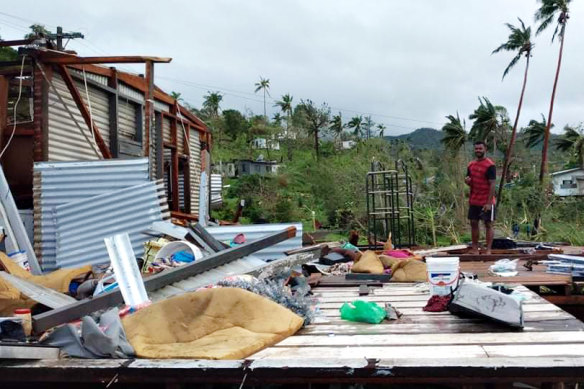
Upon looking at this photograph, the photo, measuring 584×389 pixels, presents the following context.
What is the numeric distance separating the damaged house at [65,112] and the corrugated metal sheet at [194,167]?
4187 mm

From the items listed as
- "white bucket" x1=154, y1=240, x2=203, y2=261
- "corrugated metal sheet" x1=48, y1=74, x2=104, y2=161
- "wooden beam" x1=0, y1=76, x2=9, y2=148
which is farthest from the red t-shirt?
"wooden beam" x1=0, y1=76, x2=9, y2=148

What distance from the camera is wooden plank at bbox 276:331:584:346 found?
3123 millimetres

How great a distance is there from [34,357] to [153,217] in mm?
4823

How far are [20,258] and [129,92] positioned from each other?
211 inches

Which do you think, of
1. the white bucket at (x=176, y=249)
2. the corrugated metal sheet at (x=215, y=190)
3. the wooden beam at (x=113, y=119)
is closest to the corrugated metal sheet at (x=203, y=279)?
the white bucket at (x=176, y=249)

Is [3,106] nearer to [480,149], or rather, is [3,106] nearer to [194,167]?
[194,167]

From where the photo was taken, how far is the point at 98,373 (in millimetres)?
2811

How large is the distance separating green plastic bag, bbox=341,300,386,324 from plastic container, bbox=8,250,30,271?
4.63 metres

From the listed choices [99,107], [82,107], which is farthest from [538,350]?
[99,107]

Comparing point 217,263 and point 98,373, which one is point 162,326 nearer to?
A: point 98,373

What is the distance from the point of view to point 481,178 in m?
8.24

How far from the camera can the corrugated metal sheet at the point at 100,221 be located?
7.55 m

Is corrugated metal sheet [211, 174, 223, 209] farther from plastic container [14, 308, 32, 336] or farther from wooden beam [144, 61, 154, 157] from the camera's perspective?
plastic container [14, 308, 32, 336]

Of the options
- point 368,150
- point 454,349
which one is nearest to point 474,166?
point 454,349
